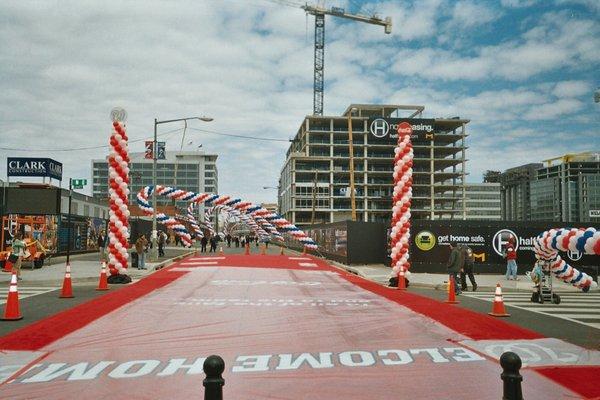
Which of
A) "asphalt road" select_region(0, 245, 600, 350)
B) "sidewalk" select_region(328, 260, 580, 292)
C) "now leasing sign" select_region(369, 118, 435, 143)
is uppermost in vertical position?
"now leasing sign" select_region(369, 118, 435, 143)

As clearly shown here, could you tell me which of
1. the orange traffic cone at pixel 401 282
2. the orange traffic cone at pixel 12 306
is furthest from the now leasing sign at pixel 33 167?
the orange traffic cone at pixel 12 306

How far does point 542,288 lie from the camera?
16.0 m

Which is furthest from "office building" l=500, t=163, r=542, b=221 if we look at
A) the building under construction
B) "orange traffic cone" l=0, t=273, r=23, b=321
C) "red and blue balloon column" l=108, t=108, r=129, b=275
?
"orange traffic cone" l=0, t=273, r=23, b=321

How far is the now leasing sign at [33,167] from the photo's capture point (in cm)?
3669

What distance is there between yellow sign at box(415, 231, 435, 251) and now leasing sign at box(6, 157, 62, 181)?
24.3 meters

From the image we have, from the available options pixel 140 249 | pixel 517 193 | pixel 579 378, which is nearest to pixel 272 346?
pixel 579 378

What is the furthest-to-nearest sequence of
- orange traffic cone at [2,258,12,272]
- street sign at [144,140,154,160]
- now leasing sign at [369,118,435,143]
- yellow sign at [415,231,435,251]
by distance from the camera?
1. now leasing sign at [369,118,435,143]
2. street sign at [144,140,154,160]
3. yellow sign at [415,231,435,251]
4. orange traffic cone at [2,258,12,272]

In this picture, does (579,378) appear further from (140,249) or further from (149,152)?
(149,152)

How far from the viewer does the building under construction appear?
360 ft

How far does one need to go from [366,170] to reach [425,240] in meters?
82.5

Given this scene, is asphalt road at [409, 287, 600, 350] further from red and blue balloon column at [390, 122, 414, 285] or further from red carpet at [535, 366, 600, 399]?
red and blue balloon column at [390, 122, 414, 285]

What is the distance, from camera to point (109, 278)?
66.2 feet

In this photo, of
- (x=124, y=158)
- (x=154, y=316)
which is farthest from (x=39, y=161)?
(x=154, y=316)

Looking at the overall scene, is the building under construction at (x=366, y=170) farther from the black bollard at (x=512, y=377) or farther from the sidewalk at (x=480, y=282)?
the black bollard at (x=512, y=377)
